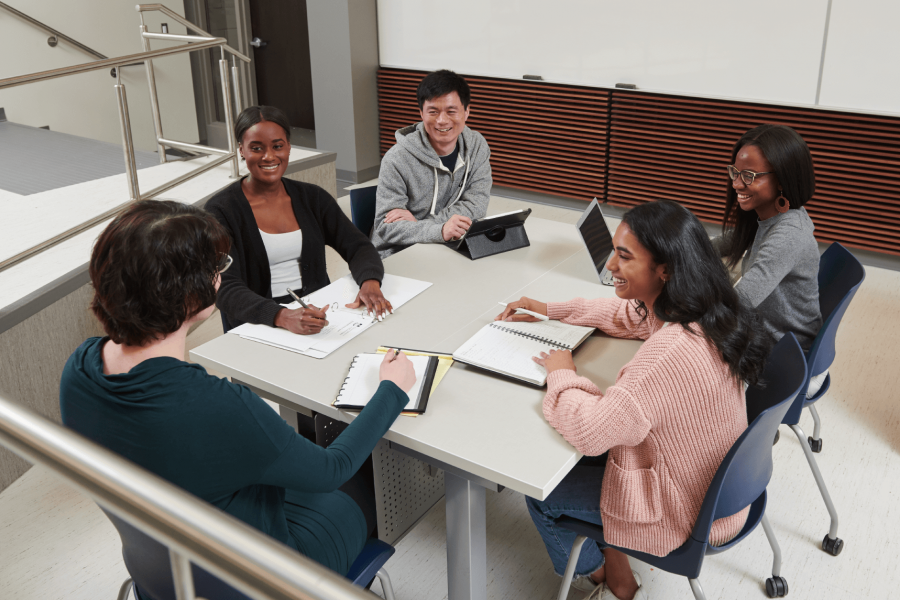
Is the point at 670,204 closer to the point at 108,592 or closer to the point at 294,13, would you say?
the point at 108,592

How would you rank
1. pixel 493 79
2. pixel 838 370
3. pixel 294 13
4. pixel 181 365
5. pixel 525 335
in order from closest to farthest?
pixel 181 365, pixel 525 335, pixel 838 370, pixel 493 79, pixel 294 13

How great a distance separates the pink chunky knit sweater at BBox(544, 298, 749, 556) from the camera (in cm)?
148

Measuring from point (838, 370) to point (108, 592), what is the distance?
120 inches

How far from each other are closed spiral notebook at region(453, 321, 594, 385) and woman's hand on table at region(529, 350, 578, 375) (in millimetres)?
19

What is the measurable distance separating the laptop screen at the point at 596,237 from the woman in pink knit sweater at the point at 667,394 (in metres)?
0.72

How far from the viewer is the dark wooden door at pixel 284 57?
270 inches

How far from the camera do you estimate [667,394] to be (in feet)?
4.87

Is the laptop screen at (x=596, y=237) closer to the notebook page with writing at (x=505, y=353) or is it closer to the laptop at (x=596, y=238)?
the laptop at (x=596, y=238)

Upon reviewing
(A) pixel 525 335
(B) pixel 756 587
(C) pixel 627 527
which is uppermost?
(A) pixel 525 335

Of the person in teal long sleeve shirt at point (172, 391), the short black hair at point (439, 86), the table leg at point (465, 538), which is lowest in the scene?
the table leg at point (465, 538)

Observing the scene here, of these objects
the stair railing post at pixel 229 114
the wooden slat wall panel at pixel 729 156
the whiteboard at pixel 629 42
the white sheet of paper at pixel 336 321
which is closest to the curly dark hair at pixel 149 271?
the white sheet of paper at pixel 336 321

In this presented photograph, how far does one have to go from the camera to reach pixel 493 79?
5.47 m

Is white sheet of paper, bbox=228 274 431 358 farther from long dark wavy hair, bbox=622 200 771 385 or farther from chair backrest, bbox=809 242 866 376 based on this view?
chair backrest, bbox=809 242 866 376

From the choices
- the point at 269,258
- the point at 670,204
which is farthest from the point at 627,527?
the point at 269,258
